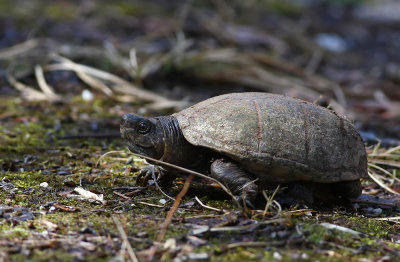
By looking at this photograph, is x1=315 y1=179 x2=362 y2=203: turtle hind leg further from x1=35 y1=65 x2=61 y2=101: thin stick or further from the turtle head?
x1=35 y1=65 x2=61 y2=101: thin stick

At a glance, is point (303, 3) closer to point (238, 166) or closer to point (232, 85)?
point (232, 85)

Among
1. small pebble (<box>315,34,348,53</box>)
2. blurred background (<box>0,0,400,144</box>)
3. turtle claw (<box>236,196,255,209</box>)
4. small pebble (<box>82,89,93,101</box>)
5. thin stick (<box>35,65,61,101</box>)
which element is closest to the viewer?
turtle claw (<box>236,196,255,209</box>)

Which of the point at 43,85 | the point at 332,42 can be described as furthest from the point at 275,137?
the point at 332,42

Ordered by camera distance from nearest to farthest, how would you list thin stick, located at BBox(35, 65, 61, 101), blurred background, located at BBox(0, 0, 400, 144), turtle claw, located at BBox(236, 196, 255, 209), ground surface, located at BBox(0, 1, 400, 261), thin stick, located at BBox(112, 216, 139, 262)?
thin stick, located at BBox(112, 216, 139, 262) → ground surface, located at BBox(0, 1, 400, 261) → turtle claw, located at BBox(236, 196, 255, 209) → thin stick, located at BBox(35, 65, 61, 101) → blurred background, located at BBox(0, 0, 400, 144)

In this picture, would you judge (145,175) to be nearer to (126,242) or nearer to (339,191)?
(126,242)

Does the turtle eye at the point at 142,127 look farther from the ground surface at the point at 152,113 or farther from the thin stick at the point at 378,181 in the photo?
the thin stick at the point at 378,181

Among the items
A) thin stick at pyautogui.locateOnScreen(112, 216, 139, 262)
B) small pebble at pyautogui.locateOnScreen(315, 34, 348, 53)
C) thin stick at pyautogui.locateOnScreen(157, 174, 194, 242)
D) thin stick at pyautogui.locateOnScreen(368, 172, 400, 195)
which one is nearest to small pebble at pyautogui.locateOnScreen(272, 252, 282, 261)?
thin stick at pyautogui.locateOnScreen(157, 174, 194, 242)

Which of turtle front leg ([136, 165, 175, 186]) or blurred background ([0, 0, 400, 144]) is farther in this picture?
blurred background ([0, 0, 400, 144])
